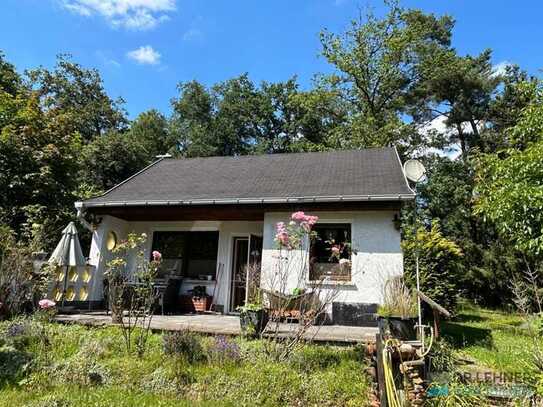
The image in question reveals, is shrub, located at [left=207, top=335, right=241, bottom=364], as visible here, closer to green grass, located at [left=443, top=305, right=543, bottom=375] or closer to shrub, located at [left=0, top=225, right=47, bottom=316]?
green grass, located at [left=443, top=305, right=543, bottom=375]

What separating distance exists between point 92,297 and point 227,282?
3421 millimetres

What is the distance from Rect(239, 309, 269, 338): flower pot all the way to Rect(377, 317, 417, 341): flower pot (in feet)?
6.21

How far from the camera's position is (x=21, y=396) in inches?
177

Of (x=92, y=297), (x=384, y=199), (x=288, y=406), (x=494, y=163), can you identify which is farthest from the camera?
(x=92, y=297)

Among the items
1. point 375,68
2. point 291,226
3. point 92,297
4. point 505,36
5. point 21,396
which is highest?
point 375,68

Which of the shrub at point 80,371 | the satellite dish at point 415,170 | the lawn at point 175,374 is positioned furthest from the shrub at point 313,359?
the satellite dish at point 415,170

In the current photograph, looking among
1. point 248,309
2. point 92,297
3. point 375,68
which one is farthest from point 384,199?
point 375,68

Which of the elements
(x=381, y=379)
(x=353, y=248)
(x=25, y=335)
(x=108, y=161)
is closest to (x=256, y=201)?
(x=353, y=248)

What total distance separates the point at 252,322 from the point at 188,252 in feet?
16.7

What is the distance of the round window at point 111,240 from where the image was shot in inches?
407

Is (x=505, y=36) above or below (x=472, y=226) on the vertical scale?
above

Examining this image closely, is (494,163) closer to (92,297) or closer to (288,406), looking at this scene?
(288,406)

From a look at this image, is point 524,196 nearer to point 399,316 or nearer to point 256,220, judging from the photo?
point 399,316

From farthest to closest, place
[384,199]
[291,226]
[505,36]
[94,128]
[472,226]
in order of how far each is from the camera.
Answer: [94,128] → [472,226] → [505,36] → [384,199] → [291,226]
